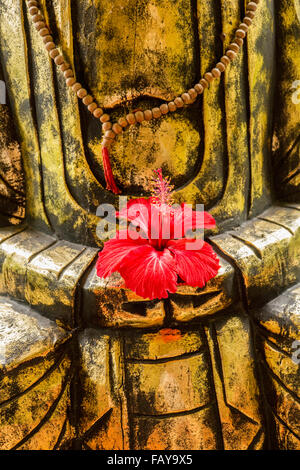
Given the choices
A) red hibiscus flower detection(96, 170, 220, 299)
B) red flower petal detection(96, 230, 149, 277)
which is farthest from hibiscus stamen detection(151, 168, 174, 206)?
red flower petal detection(96, 230, 149, 277)

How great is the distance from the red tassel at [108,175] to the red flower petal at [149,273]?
9.8 inches

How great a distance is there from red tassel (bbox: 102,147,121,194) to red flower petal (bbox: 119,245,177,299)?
0.82 feet

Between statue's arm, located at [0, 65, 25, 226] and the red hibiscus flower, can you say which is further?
statue's arm, located at [0, 65, 25, 226]

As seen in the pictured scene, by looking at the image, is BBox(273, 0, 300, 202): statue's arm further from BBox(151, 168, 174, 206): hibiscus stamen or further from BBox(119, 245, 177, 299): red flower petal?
BBox(119, 245, 177, 299): red flower petal

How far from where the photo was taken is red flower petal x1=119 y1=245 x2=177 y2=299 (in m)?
0.93

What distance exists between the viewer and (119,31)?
1.11 meters

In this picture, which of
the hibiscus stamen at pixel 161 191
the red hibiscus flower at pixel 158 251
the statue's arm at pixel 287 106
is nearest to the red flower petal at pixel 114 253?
the red hibiscus flower at pixel 158 251

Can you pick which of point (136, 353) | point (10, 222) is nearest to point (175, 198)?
point (136, 353)

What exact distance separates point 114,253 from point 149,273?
10cm

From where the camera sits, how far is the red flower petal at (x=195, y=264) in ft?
3.20

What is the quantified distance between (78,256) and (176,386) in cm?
41
